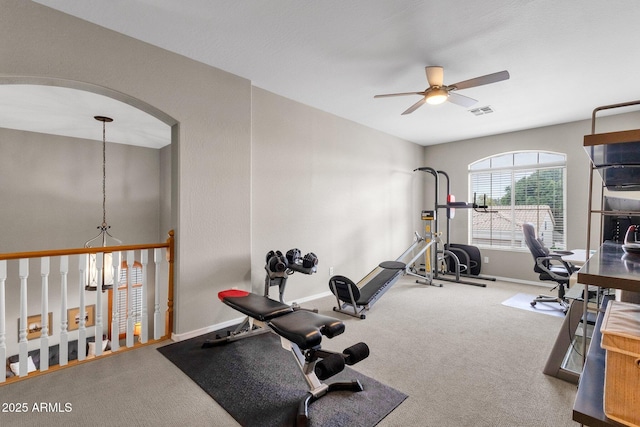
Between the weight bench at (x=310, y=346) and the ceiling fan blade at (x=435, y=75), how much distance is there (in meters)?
2.53

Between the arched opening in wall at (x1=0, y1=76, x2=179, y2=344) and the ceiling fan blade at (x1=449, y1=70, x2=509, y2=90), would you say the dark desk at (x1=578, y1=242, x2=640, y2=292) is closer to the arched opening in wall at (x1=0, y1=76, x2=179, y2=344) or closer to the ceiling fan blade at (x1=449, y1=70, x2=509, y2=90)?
the ceiling fan blade at (x1=449, y1=70, x2=509, y2=90)

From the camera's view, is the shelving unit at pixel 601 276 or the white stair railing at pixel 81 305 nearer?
the shelving unit at pixel 601 276

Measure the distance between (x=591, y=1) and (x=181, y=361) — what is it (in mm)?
4228

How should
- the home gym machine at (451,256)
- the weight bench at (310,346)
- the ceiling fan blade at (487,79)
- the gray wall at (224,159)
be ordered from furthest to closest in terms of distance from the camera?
the home gym machine at (451,256), the ceiling fan blade at (487,79), the gray wall at (224,159), the weight bench at (310,346)

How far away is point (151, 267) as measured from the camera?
5746mm

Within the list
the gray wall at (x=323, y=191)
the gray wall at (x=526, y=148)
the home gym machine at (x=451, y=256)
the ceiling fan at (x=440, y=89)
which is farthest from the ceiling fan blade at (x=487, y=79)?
the home gym machine at (x=451, y=256)

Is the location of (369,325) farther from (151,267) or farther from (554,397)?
(151,267)

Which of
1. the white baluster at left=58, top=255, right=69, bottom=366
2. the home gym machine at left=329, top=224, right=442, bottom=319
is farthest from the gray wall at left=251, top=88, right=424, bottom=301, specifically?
the white baluster at left=58, top=255, right=69, bottom=366

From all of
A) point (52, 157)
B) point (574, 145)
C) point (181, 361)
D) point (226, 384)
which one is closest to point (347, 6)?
point (226, 384)

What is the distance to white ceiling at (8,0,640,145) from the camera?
7.39 feet

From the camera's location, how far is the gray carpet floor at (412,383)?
6.09 feet

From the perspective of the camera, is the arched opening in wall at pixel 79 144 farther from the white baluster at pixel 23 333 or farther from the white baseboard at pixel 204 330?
the white baseboard at pixel 204 330

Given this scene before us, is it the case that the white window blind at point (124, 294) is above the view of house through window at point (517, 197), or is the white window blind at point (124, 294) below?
below

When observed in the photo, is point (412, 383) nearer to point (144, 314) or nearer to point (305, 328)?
point (305, 328)
